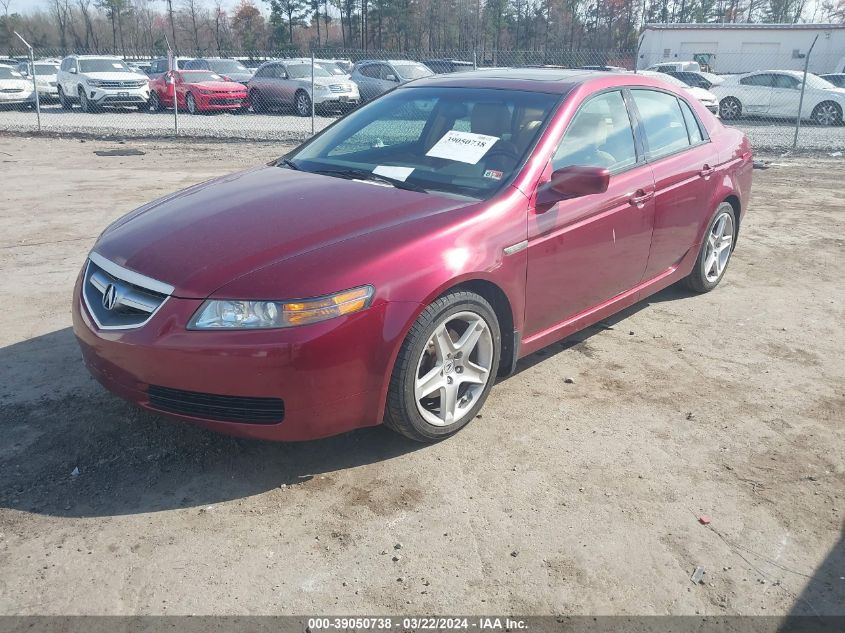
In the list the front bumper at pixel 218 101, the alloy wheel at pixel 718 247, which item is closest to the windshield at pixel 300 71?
the front bumper at pixel 218 101

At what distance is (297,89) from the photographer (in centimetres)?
2053

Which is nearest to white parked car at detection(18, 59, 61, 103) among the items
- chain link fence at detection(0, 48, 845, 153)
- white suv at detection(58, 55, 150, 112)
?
chain link fence at detection(0, 48, 845, 153)

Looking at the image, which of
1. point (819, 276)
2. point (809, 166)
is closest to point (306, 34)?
point (809, 166)

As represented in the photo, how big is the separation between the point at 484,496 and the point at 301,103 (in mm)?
18976

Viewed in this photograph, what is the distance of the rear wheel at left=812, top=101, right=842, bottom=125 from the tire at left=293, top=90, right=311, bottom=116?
1328 cm

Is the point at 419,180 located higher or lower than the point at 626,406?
higher

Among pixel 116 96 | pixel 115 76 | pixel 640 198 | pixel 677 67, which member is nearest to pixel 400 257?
pixel 640 198

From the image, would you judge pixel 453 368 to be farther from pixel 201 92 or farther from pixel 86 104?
pixel 86 104

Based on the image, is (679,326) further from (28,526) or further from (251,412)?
(28,526)

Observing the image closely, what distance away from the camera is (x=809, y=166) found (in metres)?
12.7

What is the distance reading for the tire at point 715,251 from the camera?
5.48 meters

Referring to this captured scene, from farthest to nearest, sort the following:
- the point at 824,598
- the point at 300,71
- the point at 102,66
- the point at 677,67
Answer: the point at 677,67, the point at 102,66, the point at 300,71, the point at 824,598

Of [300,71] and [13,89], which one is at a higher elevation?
[300,71]

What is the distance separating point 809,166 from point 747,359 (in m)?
9.67
